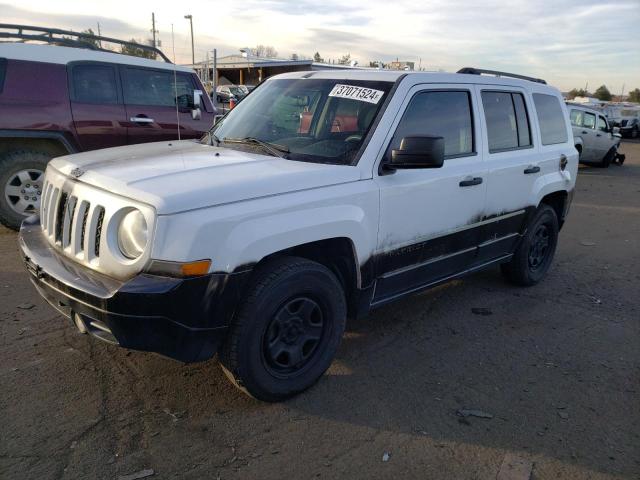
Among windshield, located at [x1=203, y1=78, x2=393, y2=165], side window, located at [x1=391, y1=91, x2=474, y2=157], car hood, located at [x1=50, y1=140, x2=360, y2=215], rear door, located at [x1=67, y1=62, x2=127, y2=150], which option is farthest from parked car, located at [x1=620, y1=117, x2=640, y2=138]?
car hood, located at [x1=50, y1=140, x2=360, y2=215]

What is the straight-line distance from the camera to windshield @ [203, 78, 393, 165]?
3.46 m

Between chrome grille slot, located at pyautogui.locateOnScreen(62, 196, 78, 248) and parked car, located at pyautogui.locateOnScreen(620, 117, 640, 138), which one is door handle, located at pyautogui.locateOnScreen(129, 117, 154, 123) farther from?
parked car, located at pyautogui.locateOnScreen(620, 117, 640, 138)

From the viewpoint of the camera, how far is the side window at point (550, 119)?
198 inches

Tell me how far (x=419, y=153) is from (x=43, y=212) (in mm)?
2398

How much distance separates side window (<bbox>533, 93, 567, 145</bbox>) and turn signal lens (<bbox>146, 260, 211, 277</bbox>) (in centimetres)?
379

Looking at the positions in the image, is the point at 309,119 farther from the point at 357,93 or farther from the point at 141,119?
the point at 141,119

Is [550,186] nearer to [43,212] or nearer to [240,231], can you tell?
[240,231]

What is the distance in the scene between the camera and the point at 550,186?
5.08m

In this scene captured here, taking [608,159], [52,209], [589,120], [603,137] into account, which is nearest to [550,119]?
[52,209]

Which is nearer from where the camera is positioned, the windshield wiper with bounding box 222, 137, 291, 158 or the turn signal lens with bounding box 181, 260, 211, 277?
the turn signal lens with bounding box 181, 260, 211, 277

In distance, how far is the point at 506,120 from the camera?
4539 millimetres

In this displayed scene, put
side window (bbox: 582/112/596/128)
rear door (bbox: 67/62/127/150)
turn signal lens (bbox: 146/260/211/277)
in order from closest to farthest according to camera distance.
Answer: turn signal lens (bbox: 146/260/211/277) → rear door (bbox: 67/62/127/150) → side window (bbox: 582/112/596/128)

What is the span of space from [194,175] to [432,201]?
1699 mm

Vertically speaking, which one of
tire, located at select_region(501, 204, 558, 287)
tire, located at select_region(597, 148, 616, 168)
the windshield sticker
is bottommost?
tire, located at select_region(597, 148, 616, 168)
